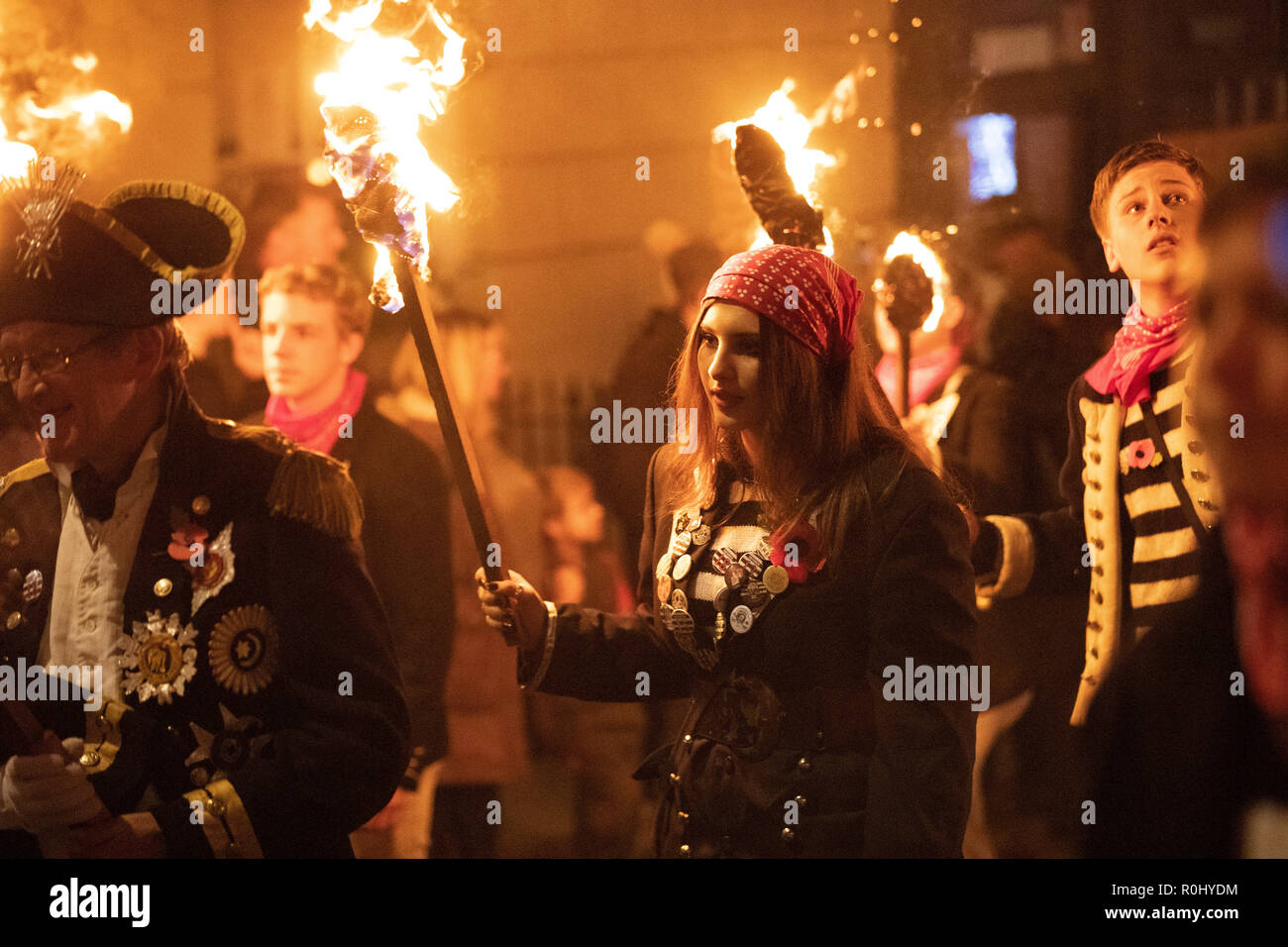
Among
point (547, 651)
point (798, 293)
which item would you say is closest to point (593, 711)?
point (547, 651)

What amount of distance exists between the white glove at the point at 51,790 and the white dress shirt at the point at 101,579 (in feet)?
0.55

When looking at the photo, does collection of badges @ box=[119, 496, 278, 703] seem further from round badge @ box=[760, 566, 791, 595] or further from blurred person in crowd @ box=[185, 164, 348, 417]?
round badge @ box=[760, 566, 791, 595]

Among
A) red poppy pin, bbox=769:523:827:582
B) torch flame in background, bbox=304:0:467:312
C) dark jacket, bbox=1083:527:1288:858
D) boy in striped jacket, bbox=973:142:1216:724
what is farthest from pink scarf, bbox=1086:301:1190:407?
torch flame in background, bbox=304:0:467:312

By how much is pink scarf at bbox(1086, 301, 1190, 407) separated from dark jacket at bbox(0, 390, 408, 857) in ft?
5.84

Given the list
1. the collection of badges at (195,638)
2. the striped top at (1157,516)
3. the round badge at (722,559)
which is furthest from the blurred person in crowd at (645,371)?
the striped top at (1157,516)

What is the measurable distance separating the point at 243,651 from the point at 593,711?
3.14ft

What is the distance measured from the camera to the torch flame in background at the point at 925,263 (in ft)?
10.8

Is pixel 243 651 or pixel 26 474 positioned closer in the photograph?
pixel 243 651

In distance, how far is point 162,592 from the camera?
2.86 meters

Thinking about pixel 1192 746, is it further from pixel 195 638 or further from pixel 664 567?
pixel 195 638

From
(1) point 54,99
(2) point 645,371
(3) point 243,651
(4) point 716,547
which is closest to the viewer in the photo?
(4) point 716,547

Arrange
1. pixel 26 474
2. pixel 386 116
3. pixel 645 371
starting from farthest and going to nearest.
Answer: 1. pixel 645 371
2. pixel 26 474
3. pixel 386 116
